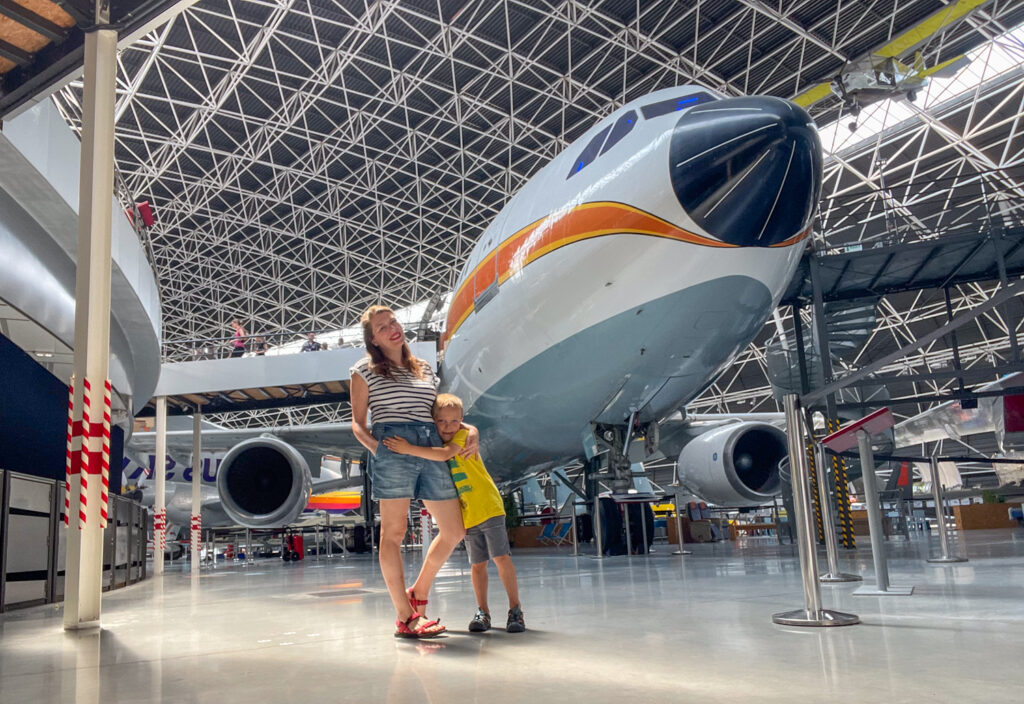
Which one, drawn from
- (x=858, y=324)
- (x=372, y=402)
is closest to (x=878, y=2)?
(x=858, y=324)

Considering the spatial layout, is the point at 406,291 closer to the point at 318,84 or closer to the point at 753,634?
the point at 318,84

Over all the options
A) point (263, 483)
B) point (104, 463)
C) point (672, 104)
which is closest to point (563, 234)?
point (672, 104)

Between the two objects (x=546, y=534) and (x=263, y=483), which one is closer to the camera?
(x=263, y=483)

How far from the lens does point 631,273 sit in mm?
5535

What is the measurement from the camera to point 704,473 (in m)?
10.2

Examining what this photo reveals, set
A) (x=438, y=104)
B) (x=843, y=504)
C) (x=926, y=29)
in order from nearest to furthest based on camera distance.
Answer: (x=843, y=504) → (x=926, y=29) → (x=438, y=104)

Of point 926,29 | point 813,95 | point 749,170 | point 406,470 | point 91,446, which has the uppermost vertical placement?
point 926,29

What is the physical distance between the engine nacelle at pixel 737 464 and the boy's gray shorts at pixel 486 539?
6839 millimetres

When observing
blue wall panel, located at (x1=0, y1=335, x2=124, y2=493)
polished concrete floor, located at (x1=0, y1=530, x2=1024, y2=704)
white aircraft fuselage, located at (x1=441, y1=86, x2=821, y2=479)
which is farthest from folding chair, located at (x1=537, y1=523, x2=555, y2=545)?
polished concrete floor, located at (x1=0, y1=530, x2=1024, y2=704)

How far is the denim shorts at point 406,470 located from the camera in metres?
3.46

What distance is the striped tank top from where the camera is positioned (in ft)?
11.6

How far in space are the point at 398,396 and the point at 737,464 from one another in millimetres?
7586

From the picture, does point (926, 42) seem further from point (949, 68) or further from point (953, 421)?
point (953, 421)

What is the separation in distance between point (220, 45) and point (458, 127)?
833cm
